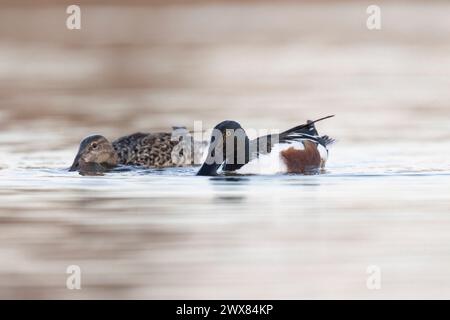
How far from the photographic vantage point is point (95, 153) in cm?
813

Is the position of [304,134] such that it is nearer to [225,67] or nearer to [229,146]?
[229,146]

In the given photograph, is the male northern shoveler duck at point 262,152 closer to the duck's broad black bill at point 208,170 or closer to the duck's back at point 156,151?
the duck's broad black bill at point 208,170

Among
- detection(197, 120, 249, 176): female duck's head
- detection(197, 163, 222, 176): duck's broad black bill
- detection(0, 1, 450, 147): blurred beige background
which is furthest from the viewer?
detection(0, 1, 450, 147): blurred beige background

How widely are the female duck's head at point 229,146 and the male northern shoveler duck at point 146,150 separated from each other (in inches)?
19.8

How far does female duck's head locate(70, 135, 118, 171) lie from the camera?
26.4ft

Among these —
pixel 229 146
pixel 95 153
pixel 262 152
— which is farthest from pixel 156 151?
pixel 262 152

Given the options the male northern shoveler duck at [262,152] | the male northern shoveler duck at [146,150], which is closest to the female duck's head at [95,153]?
the male northern shoveler duck at [146,150]

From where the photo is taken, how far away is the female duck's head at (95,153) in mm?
8039

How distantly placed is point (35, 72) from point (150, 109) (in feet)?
5.06

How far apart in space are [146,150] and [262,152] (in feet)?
3.07

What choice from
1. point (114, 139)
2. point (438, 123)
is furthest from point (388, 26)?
point (114, 139)

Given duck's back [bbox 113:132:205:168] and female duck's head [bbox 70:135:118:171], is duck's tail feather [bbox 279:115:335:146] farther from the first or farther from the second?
female duck's head [bbox 70:135:118:171]

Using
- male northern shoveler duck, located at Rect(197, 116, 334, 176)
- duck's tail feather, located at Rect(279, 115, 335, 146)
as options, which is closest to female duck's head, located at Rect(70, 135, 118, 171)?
male northern shoveler duck, located at Rect(197, 116, 334, 176)

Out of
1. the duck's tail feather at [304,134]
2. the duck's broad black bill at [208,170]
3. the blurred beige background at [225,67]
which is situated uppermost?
the blurred beige background at [225,67]
